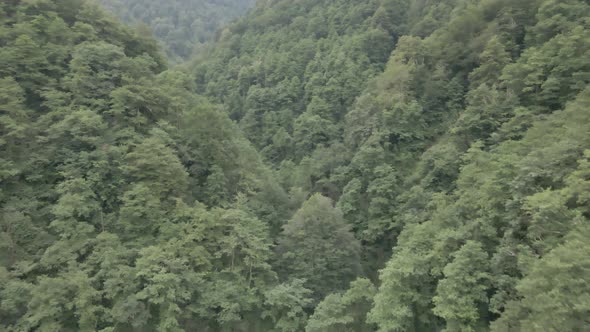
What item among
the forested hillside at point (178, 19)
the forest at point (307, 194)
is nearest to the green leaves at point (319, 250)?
the forest at point (307, 194)

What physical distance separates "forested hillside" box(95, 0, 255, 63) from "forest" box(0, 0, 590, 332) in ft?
203

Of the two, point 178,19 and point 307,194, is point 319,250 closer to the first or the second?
point 307,194

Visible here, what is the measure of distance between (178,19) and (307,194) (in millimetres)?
90428

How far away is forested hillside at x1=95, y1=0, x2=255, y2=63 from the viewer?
95.9 meters

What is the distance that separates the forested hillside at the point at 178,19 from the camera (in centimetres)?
9592

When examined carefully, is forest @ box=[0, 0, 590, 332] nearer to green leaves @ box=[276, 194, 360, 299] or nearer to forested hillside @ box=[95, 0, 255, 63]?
green leaves @ box=[276, 194, 360, 299]

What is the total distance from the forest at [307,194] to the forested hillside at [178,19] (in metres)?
61.8

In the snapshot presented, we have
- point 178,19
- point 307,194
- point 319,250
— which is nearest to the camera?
point 319,250

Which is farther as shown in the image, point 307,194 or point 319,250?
point 307,194

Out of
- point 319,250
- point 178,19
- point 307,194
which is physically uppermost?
point 319,250

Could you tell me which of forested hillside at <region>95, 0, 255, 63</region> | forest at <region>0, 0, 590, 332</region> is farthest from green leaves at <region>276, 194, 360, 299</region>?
forested hillside at <region>95, 0, 255, 63</region>

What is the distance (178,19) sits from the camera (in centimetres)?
10731

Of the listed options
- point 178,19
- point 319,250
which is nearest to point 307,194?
point 319,250

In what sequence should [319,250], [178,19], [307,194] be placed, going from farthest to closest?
[178,19]
[307,194]
[319,250]
